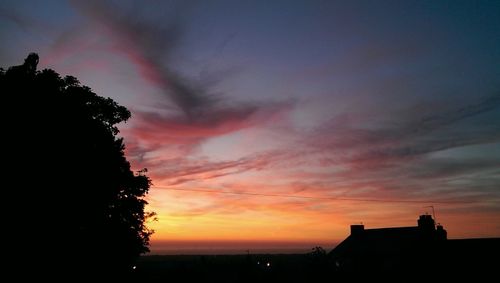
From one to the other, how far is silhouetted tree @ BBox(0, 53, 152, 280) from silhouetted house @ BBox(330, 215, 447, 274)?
24.6m

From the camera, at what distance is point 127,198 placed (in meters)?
27.4

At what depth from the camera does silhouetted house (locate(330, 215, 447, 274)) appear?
35.7 metres

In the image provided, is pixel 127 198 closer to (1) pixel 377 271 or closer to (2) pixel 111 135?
(2) pixel 111 135

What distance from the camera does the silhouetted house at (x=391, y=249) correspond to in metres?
35.7

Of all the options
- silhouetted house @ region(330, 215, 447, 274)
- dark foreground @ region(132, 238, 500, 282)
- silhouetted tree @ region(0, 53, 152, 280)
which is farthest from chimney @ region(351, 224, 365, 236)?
silhouetted tree @ region(0, 53, 152, 280)

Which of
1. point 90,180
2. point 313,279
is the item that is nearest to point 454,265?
point 313,279

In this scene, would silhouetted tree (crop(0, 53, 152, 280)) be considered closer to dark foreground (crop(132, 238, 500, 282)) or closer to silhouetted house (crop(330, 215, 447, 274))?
dark foreground (crop(132, 238, 500, 282))

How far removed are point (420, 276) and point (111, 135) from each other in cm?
2951

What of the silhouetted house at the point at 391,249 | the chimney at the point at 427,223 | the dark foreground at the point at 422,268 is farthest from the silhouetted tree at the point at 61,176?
the chimney at the point at 427,223

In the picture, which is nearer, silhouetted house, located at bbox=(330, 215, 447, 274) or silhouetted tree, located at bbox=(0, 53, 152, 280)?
silhouetted tree, located at bbox=(0, 53, 152, 280)

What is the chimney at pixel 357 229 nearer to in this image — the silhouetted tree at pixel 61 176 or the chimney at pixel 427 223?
the chimney at pixel 427 223

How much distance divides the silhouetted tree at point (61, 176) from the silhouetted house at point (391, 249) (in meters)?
24.6

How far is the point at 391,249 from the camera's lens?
142ft

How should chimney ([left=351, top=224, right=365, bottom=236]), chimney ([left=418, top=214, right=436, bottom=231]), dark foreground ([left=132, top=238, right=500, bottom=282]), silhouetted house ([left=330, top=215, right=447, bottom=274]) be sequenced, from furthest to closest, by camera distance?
1. chimney ([left=351, top=224, right=365, bottom=236])
2. chimney ([left=418, top=214, right=436, bottom=231])
3. silhouetted house ([left=330, top=215, right=447, bottom=274])
4. dark foreground ([left=132, top=238, right=500, bottom=282])
